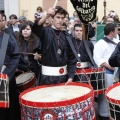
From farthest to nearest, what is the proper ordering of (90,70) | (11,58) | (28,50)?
(28,50) → (90,70) → (11,58)

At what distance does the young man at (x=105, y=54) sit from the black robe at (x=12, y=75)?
1554 mm

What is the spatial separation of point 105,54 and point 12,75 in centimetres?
193

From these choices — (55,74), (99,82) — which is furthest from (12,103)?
(99,82)

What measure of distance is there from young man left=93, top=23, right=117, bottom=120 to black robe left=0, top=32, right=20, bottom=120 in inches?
61.2

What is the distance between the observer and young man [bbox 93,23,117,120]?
5406 mm

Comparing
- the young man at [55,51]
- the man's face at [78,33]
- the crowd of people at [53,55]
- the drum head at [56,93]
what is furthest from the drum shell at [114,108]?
the man's face at [78,33]

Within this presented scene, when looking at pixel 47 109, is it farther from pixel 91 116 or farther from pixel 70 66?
pixel 70 66

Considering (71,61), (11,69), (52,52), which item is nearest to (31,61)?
(71,61)

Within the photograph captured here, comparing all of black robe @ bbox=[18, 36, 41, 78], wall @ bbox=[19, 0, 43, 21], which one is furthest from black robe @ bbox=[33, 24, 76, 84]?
wall @ bbox=[19, 0, 43, 21]

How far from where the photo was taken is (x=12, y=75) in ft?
13.5

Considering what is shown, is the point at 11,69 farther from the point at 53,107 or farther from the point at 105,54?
the point at 105,54

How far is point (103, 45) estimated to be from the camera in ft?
17.9

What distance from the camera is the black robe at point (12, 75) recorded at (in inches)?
160

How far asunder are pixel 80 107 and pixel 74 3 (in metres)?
2.48
